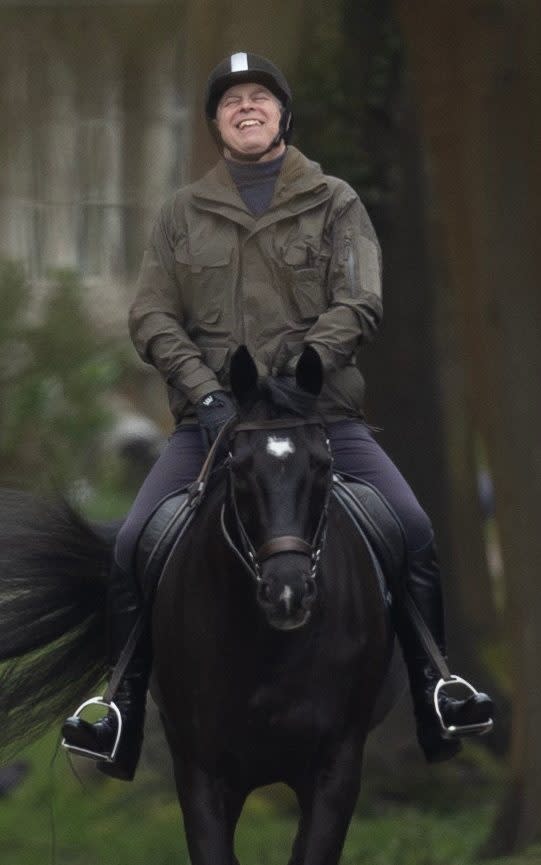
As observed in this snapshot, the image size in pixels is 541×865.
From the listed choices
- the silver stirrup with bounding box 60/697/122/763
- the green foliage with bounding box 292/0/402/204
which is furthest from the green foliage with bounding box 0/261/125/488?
the silver stirrup with bounding box 60/697/122/763

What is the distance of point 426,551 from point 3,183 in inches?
1353

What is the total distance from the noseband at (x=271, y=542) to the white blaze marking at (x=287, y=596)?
0.11 m

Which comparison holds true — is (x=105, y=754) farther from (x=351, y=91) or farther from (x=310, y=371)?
(x=351, y=91)

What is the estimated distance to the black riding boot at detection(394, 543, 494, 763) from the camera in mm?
7934

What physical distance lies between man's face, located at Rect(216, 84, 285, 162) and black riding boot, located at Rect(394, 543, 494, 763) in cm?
151

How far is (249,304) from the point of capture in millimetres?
7641

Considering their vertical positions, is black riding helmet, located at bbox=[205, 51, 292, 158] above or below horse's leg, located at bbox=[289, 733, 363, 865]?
above

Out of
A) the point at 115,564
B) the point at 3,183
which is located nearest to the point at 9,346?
the point at 115,564

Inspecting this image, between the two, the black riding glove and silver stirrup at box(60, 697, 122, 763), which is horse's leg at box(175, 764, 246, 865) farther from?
the black riding glove

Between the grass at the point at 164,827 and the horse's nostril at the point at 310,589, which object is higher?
the horse's nostril at the point at 310,589

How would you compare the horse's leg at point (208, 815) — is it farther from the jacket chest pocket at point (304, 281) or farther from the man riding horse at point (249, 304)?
the jacket chest pocket at point (304, 281)

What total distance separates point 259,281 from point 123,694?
1491mm

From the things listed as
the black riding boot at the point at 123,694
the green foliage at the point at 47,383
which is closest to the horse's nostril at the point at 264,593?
the black riding boot at the point at 123,694

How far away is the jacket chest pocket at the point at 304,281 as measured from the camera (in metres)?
7.62
